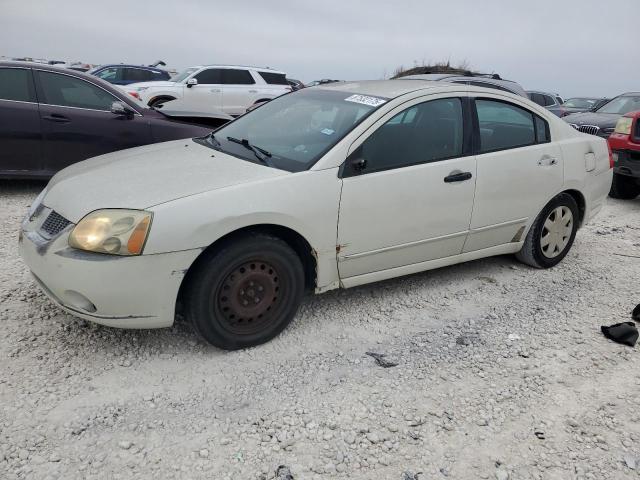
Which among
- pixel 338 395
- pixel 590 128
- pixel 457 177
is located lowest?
pixel 338 395

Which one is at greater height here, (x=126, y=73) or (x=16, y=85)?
(x=16, y=85)

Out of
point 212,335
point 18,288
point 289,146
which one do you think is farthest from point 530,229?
point 18,288

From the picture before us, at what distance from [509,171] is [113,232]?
2.80 m

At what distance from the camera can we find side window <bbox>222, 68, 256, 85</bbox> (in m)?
14.2

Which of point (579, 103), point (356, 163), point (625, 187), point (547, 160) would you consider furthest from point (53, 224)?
point (579, 103)

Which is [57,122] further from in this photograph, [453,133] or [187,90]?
[187,90]

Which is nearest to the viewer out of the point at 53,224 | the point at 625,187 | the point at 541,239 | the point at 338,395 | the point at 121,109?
the point at 338,395

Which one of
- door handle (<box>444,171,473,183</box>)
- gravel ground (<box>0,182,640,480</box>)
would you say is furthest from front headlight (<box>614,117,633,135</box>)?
door handle (<box>444,171,473,183</box>)

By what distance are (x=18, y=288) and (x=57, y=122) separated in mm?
2971

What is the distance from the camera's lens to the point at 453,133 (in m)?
3.83

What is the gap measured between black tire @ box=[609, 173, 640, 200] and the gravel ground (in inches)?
176

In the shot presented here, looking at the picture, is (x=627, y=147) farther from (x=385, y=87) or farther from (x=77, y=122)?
(x=77, y=122)

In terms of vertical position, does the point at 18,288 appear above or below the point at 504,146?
below

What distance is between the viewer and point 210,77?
14039 mm
